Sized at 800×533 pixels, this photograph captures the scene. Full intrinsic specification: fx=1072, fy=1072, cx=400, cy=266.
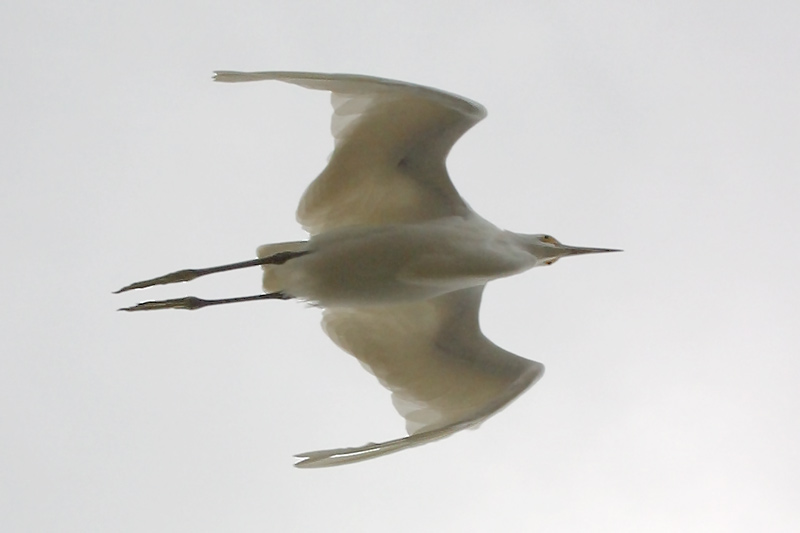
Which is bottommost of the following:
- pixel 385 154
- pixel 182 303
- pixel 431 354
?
pixel 431 354

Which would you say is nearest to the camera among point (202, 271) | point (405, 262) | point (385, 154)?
point (405, 262)

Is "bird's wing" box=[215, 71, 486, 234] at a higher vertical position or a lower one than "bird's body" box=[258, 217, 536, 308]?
higher

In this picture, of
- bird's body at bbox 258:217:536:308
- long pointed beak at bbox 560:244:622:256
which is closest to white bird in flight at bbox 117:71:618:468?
bird's body at bbox 258:217:536:308

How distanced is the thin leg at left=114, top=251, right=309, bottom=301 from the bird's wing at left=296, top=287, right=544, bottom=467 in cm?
81

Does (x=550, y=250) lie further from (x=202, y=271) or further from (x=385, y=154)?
(x=202, y=271)

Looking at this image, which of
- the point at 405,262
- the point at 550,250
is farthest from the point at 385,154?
the point at 550,250

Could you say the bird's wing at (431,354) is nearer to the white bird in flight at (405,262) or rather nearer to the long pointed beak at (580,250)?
the white bird in flight at (405,262)

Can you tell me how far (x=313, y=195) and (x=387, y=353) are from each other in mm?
1652

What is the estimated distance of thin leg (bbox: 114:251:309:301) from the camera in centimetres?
921

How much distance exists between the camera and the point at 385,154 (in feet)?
29.9

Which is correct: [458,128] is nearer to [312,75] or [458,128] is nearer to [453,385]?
[312,75]

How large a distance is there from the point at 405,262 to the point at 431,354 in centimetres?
120

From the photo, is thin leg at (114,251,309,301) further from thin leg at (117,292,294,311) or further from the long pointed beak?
the long pointed beak

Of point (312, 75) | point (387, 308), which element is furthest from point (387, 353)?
point (312, 75)
